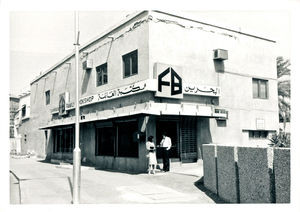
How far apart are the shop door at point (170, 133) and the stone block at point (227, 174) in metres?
5.64

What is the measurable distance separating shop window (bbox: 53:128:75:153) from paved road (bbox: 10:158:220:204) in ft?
29.4

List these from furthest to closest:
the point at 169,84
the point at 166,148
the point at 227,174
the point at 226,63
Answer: the point at 226,63 < the point at 169,84 < the point at 166,148 < the point at 227,174

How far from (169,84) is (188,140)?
10.0ft

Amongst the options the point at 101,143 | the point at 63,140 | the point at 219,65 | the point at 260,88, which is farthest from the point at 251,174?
the point at 63,140

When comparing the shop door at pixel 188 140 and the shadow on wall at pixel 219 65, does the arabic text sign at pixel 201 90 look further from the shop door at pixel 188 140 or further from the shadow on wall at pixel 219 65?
the shop door at pixel 188 140

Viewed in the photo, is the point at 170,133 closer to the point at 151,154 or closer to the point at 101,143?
the point at 151,154

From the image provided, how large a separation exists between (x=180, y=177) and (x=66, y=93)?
538 inches

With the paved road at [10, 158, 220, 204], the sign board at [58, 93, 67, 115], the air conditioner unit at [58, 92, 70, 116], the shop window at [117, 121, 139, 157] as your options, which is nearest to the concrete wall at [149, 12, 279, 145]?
the shop window at [117, 121, 139, 157]

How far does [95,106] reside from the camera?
20453 millimetres

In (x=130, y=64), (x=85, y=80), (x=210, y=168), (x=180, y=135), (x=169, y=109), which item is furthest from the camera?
(x=85, y=80)

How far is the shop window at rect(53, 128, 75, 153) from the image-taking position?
2406 centimetres

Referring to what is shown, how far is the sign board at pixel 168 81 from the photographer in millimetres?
15562

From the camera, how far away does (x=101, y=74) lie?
2028 cm

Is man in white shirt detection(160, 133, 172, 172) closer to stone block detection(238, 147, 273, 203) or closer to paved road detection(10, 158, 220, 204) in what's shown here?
paved road detection(10, 158, 220, 204)
